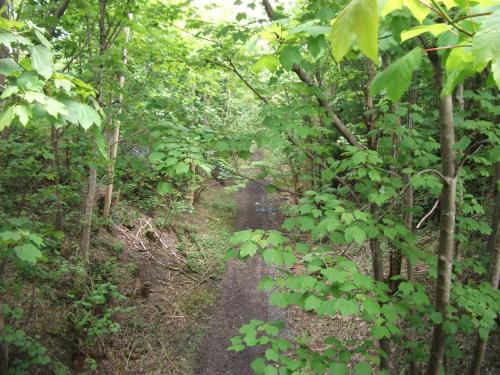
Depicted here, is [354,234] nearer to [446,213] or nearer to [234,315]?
[446,213]

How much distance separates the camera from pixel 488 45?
0.71 meters

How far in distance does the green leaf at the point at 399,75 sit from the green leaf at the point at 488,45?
0.38 m

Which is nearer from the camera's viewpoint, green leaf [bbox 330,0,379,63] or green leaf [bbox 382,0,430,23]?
green leaf [bbox 330,0,379,63]

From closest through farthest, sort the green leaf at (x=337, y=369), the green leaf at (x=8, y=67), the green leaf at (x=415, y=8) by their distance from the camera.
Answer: the green leaf at (x=415, y=8), the green leaf at (x=8, y=67), the green leaf at (x=337, y=369)

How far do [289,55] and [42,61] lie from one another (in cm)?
129

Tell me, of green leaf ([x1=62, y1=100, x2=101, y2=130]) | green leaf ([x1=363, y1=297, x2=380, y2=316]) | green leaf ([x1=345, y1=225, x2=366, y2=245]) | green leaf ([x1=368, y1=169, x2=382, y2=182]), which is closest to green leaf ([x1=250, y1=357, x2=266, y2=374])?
green leaf ([x1=363, y1=297, x2=380, y2=316])

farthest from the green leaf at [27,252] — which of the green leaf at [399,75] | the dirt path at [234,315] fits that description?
the dirt path at [234,315]

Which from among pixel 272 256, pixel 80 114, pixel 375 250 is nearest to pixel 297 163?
pixel 375 250

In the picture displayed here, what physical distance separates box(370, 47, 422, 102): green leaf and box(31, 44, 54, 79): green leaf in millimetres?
1357

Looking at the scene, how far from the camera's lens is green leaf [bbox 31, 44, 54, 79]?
1.48m

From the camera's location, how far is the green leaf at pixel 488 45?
27.2 inches

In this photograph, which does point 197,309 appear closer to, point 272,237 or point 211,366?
point 211,366

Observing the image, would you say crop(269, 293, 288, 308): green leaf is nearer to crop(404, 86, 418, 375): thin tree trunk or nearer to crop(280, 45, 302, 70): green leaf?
crop(280, 45, 302, 70): green leaf

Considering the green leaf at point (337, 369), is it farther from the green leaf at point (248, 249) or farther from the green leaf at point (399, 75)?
the green leaf at point (399, 75)
